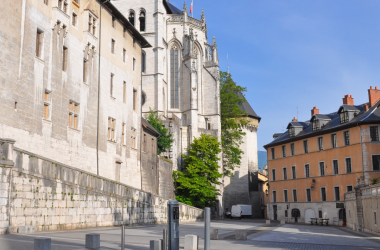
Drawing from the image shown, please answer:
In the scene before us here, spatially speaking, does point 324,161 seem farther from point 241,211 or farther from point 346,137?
point 241,211

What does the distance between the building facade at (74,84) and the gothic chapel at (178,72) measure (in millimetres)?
16973

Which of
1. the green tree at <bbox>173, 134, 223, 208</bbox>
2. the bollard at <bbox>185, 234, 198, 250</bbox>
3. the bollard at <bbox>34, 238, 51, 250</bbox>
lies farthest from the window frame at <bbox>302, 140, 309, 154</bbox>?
the bollard at <bbox>34, 238, 51, 250</bbox>

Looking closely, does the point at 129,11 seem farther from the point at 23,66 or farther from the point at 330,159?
the point at 23,66

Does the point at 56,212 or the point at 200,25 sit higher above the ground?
the point at 200,25

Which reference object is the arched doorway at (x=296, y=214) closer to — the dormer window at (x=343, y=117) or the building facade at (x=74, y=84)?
the dormer window at (x=343, y=117)

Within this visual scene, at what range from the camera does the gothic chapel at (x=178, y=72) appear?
58.4m

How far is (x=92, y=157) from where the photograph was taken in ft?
101

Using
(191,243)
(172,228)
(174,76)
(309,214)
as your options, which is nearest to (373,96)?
(309,214)

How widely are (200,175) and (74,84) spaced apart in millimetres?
28818

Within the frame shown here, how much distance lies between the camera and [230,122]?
67375mm

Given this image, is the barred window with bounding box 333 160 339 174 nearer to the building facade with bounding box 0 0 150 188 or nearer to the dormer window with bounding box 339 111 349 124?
the dormer window with bounding box 339 111 349 124

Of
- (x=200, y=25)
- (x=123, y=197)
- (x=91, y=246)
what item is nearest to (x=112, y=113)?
(x=123, y=197)

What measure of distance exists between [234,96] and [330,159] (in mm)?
26270

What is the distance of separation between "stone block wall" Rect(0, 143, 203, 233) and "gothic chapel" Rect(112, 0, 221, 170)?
27855 millimetres
